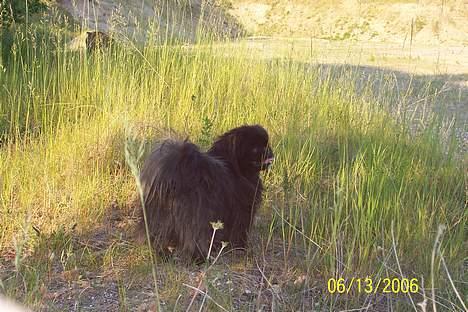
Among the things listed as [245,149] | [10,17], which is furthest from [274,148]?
[10,17]

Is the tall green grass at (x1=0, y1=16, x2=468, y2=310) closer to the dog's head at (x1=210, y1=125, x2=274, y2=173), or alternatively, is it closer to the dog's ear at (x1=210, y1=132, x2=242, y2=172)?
the dog's head at (x1=210, y1=125, x2=274, y2=173)

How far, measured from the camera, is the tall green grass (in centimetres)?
261

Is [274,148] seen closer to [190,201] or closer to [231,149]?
[231,149]

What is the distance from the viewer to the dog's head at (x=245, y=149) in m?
2.85

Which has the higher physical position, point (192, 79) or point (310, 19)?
point (310, 19)

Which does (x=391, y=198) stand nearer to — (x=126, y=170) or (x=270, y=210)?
(x=270, y=210)

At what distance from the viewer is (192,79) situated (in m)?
4.58

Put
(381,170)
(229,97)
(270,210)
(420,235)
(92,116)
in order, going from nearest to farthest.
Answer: (420,235) < (381,170) < (270,210) < (92,116) < (229,97)

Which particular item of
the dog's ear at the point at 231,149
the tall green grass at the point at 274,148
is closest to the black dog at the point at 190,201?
the dog's ear at the point at 231,149

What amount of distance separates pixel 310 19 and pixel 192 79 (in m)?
18.0

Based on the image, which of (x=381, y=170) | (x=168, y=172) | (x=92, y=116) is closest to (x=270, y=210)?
(x=381, y=170)

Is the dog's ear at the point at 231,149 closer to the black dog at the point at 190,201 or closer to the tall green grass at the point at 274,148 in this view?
the black dog at the point at 190,201

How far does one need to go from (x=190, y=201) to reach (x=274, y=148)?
137cm

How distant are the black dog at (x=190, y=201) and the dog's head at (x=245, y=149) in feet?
0.42
